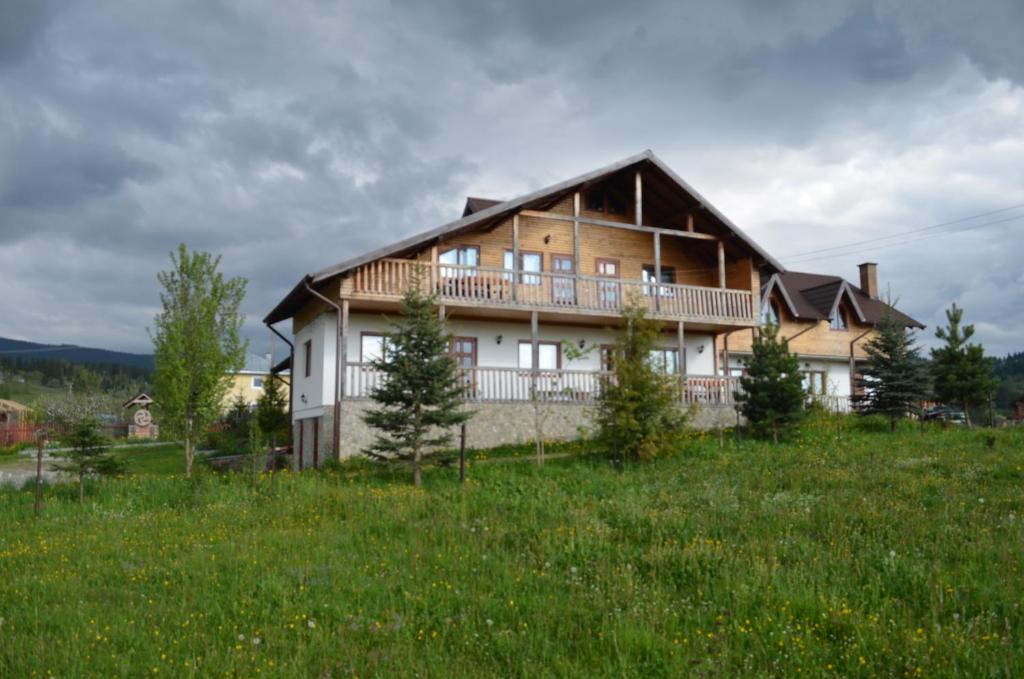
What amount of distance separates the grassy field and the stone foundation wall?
620 centimetres

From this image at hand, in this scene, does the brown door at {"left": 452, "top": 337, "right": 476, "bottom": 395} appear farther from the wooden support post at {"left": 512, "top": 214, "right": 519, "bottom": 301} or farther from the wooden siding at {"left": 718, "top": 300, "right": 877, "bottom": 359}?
the wooden siding at {"left": 718, "top": 300, "right": 877, "bottom": 359}

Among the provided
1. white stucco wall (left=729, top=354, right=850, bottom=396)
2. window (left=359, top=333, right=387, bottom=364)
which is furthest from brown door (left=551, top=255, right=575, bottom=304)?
white stucco wall (left=729, top=354, right=850, bottom=396)

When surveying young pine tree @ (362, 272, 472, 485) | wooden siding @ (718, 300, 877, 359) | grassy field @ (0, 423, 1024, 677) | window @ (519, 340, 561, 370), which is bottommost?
grassy field @ (0, 423, 1024, 677)

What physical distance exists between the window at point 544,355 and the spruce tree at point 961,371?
12.2 m

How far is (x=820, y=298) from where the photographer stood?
36.8 meters

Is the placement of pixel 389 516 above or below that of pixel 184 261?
below

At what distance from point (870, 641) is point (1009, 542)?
367 cm

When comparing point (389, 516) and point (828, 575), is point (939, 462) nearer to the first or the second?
point (828, 575)

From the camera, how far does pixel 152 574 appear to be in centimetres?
892

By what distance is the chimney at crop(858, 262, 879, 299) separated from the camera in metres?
40.9

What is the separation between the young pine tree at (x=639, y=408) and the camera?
17.1m

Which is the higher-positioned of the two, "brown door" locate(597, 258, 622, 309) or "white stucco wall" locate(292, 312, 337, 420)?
"brown door" locate(597, 258, 622, 309)

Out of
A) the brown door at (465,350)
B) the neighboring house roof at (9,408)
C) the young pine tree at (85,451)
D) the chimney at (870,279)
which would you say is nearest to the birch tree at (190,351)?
the young pine tree at (85,451)

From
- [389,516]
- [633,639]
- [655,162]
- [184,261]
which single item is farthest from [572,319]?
[633,639]
